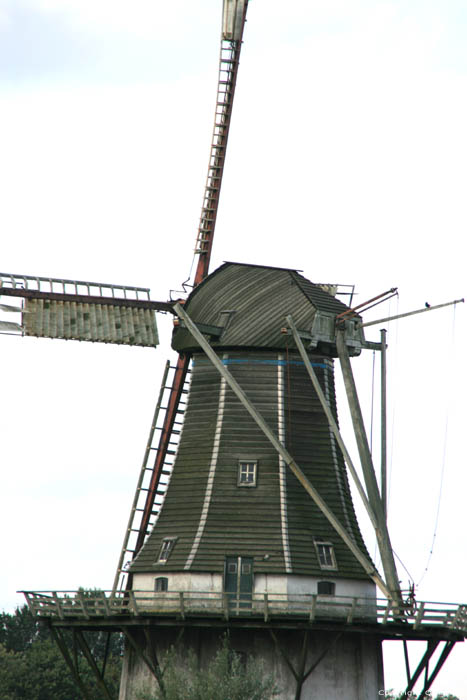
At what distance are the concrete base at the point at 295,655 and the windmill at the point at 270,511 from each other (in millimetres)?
50

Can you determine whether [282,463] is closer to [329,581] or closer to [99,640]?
[329,581]

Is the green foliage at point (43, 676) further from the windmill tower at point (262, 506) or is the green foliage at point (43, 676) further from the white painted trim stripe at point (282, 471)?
the white painted trim stripe at point (282, 471)

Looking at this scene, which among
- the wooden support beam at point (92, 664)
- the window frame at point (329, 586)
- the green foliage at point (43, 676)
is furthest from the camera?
the green foliage at point (43, 676)

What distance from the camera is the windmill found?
1256 inches

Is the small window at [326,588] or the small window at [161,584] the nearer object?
the small window at [326,588]

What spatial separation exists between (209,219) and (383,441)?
931 centimetres

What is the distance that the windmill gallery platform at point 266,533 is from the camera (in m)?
31.9

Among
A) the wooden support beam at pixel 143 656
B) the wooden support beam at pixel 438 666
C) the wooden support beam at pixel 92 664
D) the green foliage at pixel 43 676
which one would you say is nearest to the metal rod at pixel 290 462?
the wooden support beam at pixel 438 666

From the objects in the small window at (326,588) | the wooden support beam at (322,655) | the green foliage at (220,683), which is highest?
the small window at (326,588)

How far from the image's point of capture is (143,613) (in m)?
32.1

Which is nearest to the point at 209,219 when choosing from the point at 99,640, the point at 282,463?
the point at 282,463

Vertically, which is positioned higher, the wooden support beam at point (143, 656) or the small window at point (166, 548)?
the small window at point (166, 548)

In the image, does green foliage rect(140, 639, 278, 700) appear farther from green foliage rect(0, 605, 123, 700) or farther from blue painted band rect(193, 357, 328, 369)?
green foliage rect(0, 605, 123, 700)

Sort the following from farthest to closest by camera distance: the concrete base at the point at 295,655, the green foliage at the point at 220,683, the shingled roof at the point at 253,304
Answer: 1. the shingled roof at the point at 253,304
2. the concrete base at the point at 295,655
3. the green foliage at the point at 220,683
